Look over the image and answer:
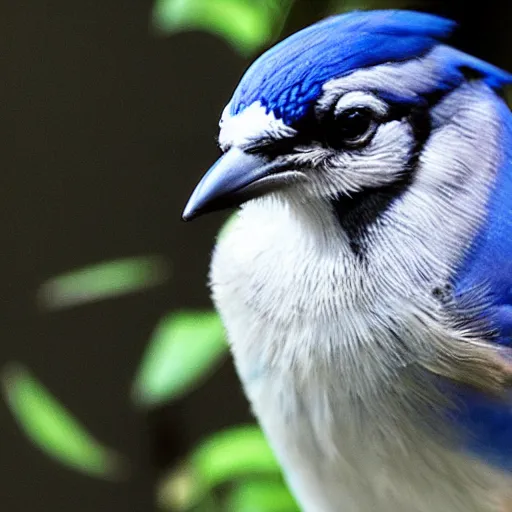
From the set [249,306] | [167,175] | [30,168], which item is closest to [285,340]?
[249,306]

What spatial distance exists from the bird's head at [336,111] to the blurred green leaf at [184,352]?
0.99ft

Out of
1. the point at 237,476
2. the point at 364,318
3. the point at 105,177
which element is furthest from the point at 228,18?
the point at 237,476

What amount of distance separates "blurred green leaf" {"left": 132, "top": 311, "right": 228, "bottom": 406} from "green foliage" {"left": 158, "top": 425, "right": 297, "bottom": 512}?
0.07 metres

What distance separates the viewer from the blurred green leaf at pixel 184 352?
0.73 meters

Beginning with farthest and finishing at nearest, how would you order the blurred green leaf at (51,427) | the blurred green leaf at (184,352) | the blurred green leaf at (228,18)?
the blurred green leaf at (51,427) < the blurred green leaf at (184,352) < the blurred green leaf at (228,18)

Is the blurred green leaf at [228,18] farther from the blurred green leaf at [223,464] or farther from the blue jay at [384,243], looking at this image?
the blurred green leaf at [223,464]

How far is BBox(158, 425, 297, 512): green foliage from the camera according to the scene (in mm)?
750

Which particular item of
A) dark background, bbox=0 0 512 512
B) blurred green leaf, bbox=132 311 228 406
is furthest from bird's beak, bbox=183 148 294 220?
blurred green leaf, bbox=132 311 228 406

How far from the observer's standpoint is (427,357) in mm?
444

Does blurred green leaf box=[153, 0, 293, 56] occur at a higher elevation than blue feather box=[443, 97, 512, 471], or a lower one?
higher

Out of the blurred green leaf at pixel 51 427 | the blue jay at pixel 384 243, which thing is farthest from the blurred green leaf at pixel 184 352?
the blue jay at pixel 384 243

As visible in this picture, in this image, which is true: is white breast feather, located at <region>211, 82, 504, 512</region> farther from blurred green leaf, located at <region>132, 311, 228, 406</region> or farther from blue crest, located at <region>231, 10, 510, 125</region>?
blurred green leaf, located at <region>132, 311, 228, 406</region>

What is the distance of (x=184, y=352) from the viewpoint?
744 millimetres

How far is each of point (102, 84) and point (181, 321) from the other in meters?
0.23
